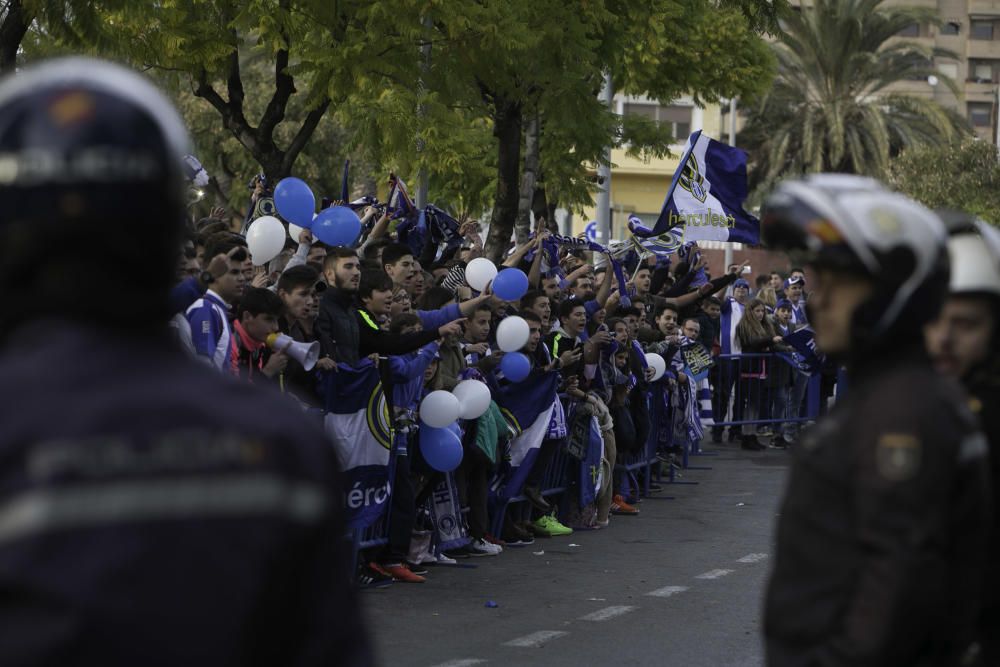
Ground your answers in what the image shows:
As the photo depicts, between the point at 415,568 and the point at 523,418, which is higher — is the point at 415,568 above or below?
below

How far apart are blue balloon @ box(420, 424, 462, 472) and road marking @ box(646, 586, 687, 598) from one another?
5.02 feet

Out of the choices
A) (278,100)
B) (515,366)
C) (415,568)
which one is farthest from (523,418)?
(278,100)

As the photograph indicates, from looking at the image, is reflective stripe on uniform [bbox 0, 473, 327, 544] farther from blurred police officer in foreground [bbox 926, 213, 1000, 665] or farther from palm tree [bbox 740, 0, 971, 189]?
palm tree [bbox 740, 0, 971, 189]

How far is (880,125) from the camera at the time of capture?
1903 inches

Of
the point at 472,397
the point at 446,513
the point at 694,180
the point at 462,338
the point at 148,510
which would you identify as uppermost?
the point at 694,180

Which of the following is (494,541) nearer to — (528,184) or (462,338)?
(462,338)

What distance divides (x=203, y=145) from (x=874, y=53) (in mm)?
19500

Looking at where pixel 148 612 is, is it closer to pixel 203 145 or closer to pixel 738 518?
pixel 738 518

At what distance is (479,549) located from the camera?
39.6 feet

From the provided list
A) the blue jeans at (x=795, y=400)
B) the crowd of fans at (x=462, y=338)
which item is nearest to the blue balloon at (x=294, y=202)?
the crowd of fans at (x=462, y=338)

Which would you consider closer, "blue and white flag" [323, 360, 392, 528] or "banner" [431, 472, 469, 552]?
"blue and white flag" [323, 360, 392, 528]

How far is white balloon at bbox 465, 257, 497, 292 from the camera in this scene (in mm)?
12727

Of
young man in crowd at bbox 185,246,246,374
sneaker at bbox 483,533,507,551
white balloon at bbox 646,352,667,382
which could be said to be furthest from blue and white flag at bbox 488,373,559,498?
young man in crowd at bbox 185,246,246,374

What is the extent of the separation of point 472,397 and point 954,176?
4443 centimetres
